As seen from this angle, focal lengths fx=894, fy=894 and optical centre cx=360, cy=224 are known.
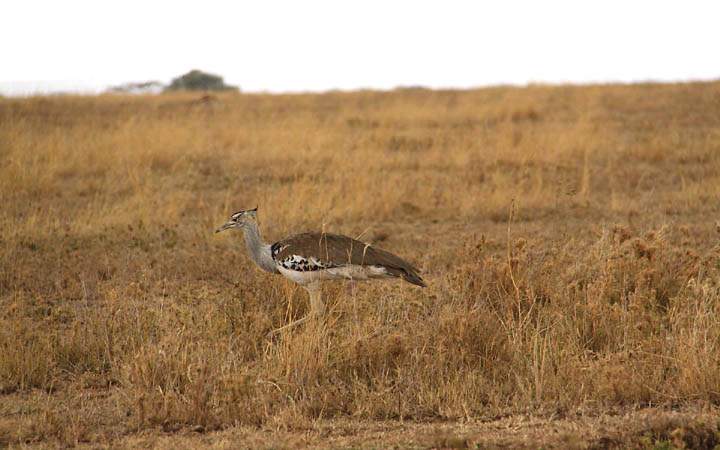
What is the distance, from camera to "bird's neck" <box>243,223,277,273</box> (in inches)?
226

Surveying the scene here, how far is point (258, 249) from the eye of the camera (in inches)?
228

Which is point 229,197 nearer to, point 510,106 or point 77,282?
point 77,282

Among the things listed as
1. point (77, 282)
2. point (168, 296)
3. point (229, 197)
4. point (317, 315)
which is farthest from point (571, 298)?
point (229, 197)

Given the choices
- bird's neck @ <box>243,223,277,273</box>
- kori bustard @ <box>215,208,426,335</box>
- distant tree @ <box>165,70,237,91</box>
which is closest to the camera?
kori bustard @ <box>215,208,426,335</box>

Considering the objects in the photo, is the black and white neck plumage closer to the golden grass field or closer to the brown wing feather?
the brown wing feather

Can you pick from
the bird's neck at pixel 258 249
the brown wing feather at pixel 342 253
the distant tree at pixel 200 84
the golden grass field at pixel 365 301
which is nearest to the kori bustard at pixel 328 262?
the brown wing feather at pixel 342 253

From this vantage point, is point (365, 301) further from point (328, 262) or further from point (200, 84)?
point (200, 84)

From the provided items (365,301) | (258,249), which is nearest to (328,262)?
(258,249)

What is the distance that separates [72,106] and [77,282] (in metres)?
12.5

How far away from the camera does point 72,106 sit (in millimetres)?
18625

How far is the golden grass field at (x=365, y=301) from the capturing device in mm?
4281

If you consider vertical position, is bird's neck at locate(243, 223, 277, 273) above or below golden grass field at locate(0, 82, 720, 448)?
above

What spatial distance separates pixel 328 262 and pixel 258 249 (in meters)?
0.63

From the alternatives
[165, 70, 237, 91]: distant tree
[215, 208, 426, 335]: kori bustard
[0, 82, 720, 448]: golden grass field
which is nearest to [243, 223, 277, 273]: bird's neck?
[215, 208, 426, 335]: kori bustard
